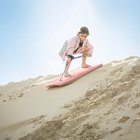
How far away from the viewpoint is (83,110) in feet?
17.0

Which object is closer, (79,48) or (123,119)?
(123,119)

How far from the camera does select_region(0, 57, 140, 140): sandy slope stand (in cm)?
408

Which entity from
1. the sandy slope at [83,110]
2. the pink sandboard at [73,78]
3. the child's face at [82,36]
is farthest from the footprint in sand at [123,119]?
the child's face at [82,36]

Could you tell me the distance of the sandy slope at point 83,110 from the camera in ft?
13.4

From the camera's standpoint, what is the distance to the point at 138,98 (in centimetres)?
459

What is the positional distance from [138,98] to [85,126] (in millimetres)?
955

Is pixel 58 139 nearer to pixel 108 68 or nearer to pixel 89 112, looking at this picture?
pixel 89 112

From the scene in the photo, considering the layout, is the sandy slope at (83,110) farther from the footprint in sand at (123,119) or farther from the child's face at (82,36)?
the child's face at (82,36)

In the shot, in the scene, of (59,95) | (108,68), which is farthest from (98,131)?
(108,68)

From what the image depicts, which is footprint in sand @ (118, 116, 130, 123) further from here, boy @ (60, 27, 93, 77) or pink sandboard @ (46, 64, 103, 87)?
boy @ (60, 27, 93, 77)

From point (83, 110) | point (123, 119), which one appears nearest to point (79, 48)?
point (83, 110)

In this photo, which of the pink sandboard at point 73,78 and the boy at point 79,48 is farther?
the boy at point 79,48

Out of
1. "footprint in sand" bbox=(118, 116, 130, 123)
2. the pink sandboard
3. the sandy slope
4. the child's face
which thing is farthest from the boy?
"footprint in sand" bbox=(118, 116, 130, 123)

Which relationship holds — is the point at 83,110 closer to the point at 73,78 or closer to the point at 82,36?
the point at 73,78
